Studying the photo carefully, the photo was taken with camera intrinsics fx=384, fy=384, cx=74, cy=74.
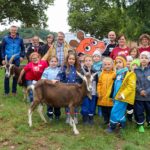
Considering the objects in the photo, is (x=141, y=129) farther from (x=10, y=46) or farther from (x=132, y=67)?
(x=10, y=46)

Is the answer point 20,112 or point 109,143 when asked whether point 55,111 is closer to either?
point 20,112

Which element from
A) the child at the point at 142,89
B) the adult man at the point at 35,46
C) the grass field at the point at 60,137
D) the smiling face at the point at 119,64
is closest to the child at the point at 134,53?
the child at the point at 142,89

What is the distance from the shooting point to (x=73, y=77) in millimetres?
8977

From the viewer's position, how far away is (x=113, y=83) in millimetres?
8578

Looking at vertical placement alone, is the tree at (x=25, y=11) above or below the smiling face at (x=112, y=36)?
above

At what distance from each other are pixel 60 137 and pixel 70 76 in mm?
1641

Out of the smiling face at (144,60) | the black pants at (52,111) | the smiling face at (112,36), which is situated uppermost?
the smiling face at (112,36)

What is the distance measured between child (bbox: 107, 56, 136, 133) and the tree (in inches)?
1013

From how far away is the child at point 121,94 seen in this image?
8312 mm

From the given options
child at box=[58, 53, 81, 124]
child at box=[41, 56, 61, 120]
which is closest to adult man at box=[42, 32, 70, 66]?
child at box=[41, 56, 61, 120]

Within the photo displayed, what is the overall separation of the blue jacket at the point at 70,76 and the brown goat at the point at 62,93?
0.38 metres

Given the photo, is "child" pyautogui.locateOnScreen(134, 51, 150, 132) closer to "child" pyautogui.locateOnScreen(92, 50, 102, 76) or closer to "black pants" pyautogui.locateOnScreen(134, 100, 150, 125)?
"black pants" pyautogui.locateOnScreen(134, 100, 150, 125)

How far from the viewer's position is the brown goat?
8413 millimetres

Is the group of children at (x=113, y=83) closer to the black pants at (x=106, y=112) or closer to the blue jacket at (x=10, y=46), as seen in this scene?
the black pants at (x=106, y=112)
